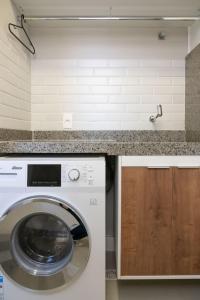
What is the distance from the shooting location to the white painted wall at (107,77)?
6.53ft

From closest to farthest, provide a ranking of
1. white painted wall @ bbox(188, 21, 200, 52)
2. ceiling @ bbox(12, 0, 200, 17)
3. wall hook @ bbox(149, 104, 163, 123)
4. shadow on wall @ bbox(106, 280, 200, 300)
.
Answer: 1. shadow on wall @ bbox(106, 280, 200, 300)
2. ceiling @ bbox(12, 0, 200, 17)
3. white painted wall @ bbox(188, 21, 200, 52)
4. wall hook @ bbox(149, 104, 163, 123)

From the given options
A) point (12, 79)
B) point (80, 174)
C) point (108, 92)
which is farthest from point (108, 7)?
point (80, 174)

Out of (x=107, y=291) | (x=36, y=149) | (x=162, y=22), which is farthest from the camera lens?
(x=162, y=22)

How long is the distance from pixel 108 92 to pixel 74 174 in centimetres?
102

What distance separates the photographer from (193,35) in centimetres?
192

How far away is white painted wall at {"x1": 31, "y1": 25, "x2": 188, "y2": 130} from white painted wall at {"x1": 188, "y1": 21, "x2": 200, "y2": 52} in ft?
0.15

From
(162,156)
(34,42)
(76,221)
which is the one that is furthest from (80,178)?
(34,42)

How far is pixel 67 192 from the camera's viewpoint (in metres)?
1.21

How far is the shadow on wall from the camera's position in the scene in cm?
145

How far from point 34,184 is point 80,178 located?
0.23 metres

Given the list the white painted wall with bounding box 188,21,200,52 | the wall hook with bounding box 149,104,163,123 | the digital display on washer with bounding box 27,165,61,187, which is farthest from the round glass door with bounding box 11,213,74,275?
the white painted wall with bounding box 188,21,200,52

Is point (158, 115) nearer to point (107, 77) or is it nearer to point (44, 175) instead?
point (107, 77)

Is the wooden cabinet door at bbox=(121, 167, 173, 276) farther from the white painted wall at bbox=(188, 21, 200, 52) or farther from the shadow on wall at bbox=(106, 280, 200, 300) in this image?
the white painted wall at bbox=(188, 21, 200, 52)

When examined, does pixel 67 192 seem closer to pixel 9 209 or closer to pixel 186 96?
pixel 9 209
